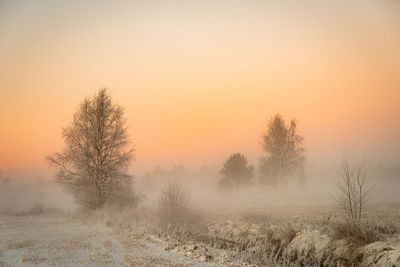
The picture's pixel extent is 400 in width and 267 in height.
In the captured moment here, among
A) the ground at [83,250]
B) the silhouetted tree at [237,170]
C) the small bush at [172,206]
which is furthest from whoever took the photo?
the silhouetted tree at [237,170]

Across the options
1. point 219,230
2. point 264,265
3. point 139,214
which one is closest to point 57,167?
point 139,214

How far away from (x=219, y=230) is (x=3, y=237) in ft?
37.6

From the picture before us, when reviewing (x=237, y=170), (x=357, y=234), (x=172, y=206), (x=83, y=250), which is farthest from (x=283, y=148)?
(x=83, y=250)

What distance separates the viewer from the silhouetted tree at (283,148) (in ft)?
114

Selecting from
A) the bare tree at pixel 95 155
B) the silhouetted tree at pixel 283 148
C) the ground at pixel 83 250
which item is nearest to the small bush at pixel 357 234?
the ground at pixel 83 250

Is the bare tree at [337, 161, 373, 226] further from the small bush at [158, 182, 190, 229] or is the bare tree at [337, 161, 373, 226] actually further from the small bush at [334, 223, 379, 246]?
the small bush at [158, 182, 190, 229]

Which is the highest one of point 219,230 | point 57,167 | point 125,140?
point 125,140

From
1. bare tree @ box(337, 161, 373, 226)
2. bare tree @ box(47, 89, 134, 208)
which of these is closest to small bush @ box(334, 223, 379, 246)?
bare tree @ box(337, 161, 373, 226)

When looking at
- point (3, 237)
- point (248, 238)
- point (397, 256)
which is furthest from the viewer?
point (248, 238)

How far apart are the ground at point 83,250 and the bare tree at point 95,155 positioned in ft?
27.8

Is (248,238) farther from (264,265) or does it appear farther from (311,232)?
(264,265)

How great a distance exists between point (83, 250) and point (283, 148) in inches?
1193

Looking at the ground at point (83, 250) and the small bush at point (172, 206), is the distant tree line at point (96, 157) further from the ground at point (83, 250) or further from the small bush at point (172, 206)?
the ground at point (83, 250)

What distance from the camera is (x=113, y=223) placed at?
50.2 ft
